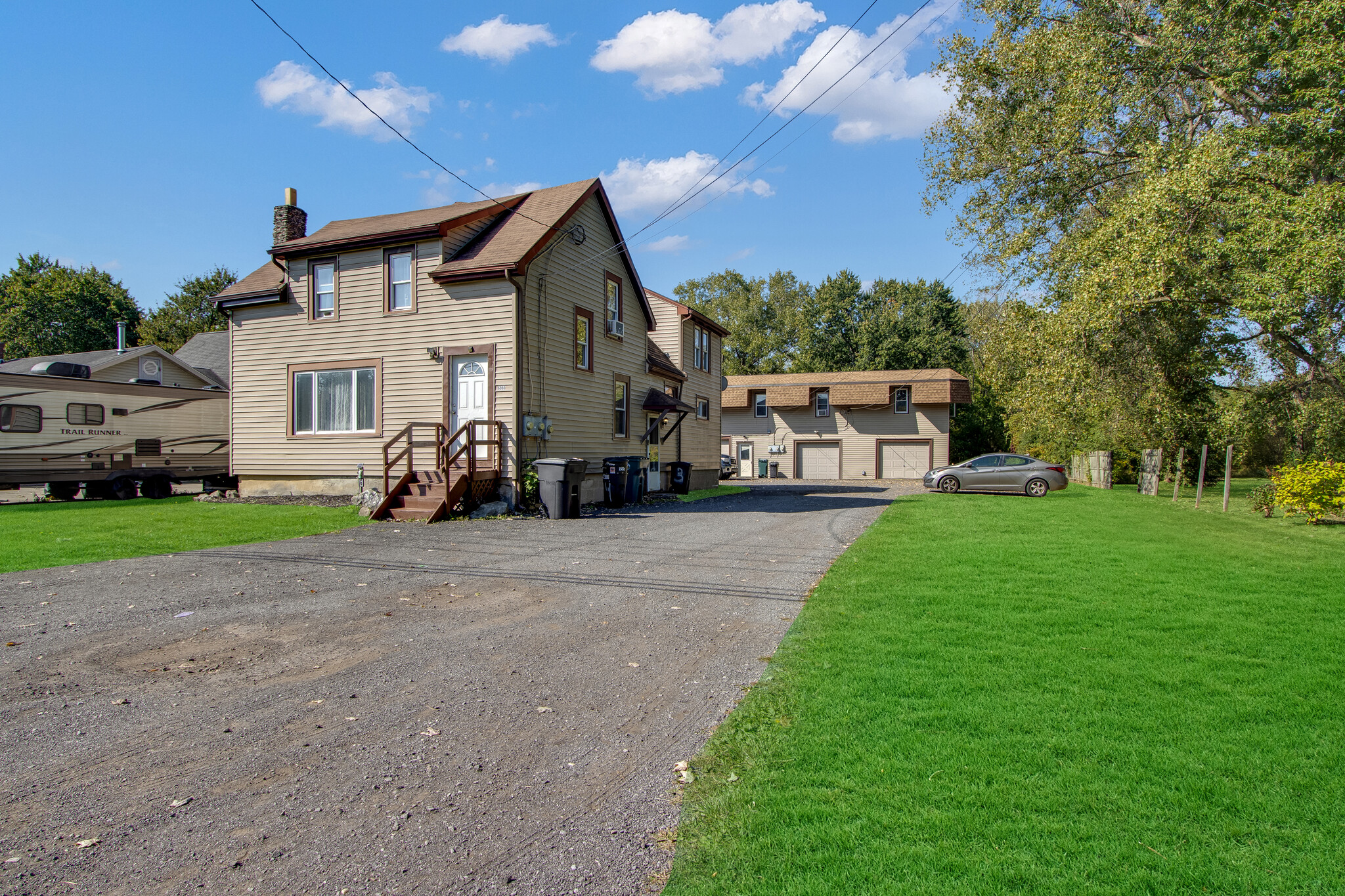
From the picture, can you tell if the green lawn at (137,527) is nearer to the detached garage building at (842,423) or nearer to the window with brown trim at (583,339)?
the window with brown trim at (583,339)

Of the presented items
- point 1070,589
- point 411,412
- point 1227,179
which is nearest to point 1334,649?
point 1070,589

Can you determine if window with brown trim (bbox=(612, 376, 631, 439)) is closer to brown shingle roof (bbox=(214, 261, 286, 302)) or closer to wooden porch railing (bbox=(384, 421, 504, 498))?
wooden porch railing (bbox=(384, 421, 504, 498))

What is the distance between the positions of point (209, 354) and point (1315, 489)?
35739mm

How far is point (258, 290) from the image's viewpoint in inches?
734

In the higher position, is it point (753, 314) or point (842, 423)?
point (753, 314)

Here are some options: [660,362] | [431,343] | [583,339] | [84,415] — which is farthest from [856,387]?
[84,415]

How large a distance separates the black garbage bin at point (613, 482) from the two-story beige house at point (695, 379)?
5472 millimetres

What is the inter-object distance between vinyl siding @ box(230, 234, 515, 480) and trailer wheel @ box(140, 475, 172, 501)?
4711mm

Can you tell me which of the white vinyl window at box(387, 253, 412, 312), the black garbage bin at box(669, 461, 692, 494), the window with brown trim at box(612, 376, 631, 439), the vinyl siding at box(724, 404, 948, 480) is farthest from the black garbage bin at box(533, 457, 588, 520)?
the vinyl siding at box(724, 404, 948, 480)

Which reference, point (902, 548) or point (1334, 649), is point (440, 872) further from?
point (902, 548)

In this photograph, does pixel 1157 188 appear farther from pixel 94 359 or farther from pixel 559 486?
pixel 94 359

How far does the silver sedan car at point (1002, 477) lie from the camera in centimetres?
2344

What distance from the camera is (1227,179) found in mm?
15883

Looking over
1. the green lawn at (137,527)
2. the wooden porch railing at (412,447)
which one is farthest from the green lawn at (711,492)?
the green lawn at (137,527)
